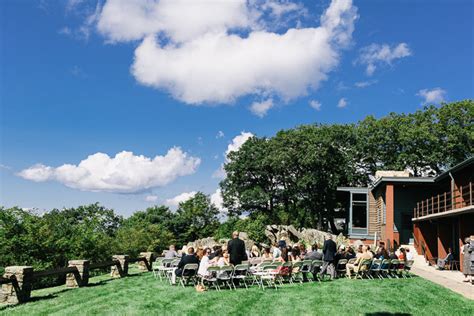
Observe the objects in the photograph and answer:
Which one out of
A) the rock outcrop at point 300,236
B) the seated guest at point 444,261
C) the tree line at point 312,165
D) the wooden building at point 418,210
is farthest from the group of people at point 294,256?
the tree line at point 312,165

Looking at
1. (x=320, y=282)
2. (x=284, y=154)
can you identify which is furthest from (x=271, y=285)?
(x=284, y=154)

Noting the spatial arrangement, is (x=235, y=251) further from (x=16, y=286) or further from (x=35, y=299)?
(x=16, y=286)

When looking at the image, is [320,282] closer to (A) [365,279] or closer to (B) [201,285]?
(A) [365,279]

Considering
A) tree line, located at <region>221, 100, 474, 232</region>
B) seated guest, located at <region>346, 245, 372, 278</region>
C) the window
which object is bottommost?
seated guest, located at <region>346, 245, 372, 278</region>

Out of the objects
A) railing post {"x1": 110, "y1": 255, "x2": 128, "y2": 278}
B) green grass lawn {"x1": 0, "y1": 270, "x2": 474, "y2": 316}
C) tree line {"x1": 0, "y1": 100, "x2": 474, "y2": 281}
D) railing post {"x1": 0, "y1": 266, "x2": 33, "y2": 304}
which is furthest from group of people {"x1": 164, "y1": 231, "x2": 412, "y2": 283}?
tree line {"x1": 0, "y1": 100, "x2": 474, "y2": 281}

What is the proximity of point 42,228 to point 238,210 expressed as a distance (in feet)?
91.3

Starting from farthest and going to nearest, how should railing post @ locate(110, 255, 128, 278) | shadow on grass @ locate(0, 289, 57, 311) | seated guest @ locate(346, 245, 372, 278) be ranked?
railing post @ locate(110, 255, 128, 278) → seated guest @ locate(346, 245, 372, 278) → shadow on grass @ locate(0, 289, 57, 311)

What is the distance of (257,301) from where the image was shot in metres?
9.63

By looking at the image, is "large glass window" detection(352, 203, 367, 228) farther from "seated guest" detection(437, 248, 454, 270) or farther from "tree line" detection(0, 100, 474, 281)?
"seated guest" detection(437, 248, 454, 270)

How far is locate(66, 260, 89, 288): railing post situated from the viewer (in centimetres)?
1245

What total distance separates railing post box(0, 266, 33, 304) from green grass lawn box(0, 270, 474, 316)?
1.14ft

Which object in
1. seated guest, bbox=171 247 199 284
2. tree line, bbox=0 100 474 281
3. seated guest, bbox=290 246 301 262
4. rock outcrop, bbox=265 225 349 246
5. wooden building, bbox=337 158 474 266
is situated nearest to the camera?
seated guest, bbox=171 247 199 284

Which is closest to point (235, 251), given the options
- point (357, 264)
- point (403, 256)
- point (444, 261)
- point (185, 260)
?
point (185, 260)

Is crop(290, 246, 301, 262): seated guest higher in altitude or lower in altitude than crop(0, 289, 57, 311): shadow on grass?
higher
